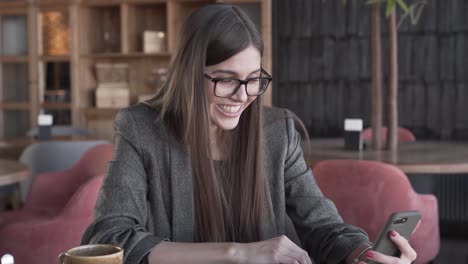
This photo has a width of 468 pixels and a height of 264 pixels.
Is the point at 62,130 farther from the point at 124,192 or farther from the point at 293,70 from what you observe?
the point at 124,192

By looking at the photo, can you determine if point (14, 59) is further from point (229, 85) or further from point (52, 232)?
point (229, 85)

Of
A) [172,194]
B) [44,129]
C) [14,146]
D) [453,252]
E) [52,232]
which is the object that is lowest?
[453,252]

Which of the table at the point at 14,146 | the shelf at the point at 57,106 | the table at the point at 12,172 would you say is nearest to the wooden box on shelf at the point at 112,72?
the shelf at the point at 57,106

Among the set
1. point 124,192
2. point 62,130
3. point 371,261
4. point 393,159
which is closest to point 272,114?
point 124,192

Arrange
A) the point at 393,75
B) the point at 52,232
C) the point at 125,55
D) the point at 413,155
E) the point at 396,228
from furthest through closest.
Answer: the point at 125,55 → the point at 393,75 → the point at 413,155 → the point at 52,232 → the point at 396,228

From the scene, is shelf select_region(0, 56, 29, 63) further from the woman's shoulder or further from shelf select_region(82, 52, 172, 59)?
the woman's shoulder

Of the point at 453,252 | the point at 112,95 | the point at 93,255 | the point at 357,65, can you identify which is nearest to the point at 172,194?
the point at 93,255

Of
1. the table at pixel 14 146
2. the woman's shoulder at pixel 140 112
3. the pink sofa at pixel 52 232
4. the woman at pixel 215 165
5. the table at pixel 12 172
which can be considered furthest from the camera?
the table at pixel 14 146

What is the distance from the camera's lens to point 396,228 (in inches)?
48.1

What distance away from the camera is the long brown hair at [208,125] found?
151cm

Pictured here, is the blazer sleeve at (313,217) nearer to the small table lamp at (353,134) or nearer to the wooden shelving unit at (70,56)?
the small table lamp at (353,134)

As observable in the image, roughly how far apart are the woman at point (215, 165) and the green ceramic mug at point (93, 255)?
0.32 metres

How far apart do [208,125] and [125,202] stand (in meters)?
0.27

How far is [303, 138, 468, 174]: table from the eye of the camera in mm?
3080
